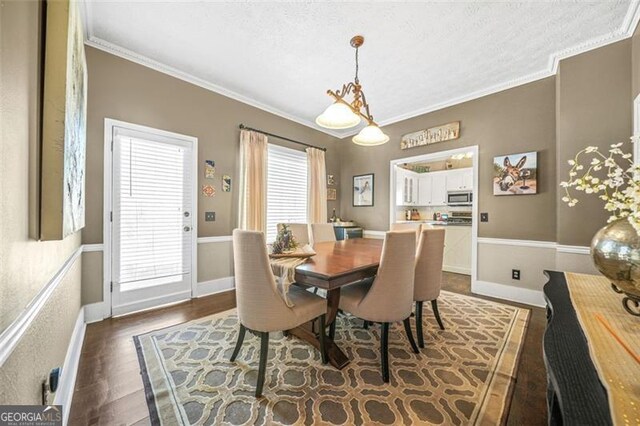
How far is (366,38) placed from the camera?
236 centimetres

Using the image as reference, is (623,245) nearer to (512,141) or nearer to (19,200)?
(19,200)

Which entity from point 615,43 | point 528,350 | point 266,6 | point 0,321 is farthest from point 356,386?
point 615,43

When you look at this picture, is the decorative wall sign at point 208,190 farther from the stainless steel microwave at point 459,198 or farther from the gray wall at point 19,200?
the stainless steel microwave at point 459,198

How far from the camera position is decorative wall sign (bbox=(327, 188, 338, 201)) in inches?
198

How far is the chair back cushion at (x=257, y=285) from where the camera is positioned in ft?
4.96

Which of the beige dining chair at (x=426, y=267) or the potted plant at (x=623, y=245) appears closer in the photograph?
the potted plant at (x=623, y=245)

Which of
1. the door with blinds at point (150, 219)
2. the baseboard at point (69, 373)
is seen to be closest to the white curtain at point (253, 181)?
the door with blinds at point (150, 219)

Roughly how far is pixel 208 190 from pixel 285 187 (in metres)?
1.30

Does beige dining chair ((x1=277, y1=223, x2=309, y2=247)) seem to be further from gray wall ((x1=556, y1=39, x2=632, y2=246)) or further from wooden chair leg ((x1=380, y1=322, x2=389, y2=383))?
gray wall ((x1=556, y1=39, x2=632, y2=246))

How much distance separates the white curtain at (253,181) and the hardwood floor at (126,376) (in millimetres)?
1385

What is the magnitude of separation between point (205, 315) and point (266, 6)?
9.84 feet

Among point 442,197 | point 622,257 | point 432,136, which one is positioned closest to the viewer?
point 622,257

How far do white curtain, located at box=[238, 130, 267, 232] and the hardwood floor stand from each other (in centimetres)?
139

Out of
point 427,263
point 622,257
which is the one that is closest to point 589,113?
point 427,263
